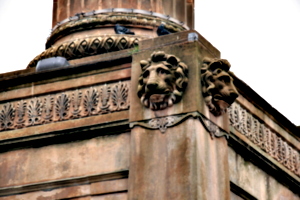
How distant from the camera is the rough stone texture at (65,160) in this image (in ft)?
53.6

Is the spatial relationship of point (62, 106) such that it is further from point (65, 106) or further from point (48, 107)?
point (48, 107)

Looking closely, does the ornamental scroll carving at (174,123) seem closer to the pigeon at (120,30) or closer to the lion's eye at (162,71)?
the lion's eye at (162,71)

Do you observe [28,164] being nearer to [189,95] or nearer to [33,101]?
[33,101]

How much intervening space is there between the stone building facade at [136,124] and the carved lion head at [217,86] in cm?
2

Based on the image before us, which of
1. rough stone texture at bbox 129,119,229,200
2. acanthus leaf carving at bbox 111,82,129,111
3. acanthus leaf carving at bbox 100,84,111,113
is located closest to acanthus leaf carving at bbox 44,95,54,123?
acanthus leaf carving at bbox 100,84,111,113

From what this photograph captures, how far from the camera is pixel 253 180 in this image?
1772cm

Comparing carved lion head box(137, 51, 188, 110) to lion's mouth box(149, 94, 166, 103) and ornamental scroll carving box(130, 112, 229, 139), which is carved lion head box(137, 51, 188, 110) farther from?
ornamental scroll carving box(130, 112, 229, 139)

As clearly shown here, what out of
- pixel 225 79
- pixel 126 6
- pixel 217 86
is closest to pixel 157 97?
pixel 217 86

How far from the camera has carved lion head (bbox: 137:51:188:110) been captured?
52.1ft

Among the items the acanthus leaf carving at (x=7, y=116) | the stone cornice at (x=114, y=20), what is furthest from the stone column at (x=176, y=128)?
the stone cornice at (x=114, y=20)

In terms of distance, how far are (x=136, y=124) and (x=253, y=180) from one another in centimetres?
274

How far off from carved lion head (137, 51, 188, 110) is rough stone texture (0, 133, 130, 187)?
0.79 metres

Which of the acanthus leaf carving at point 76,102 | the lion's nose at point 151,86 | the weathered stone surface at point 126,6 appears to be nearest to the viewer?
the lion's nose at point 151,86

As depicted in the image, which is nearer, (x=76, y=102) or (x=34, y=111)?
(x=76, y=102)
